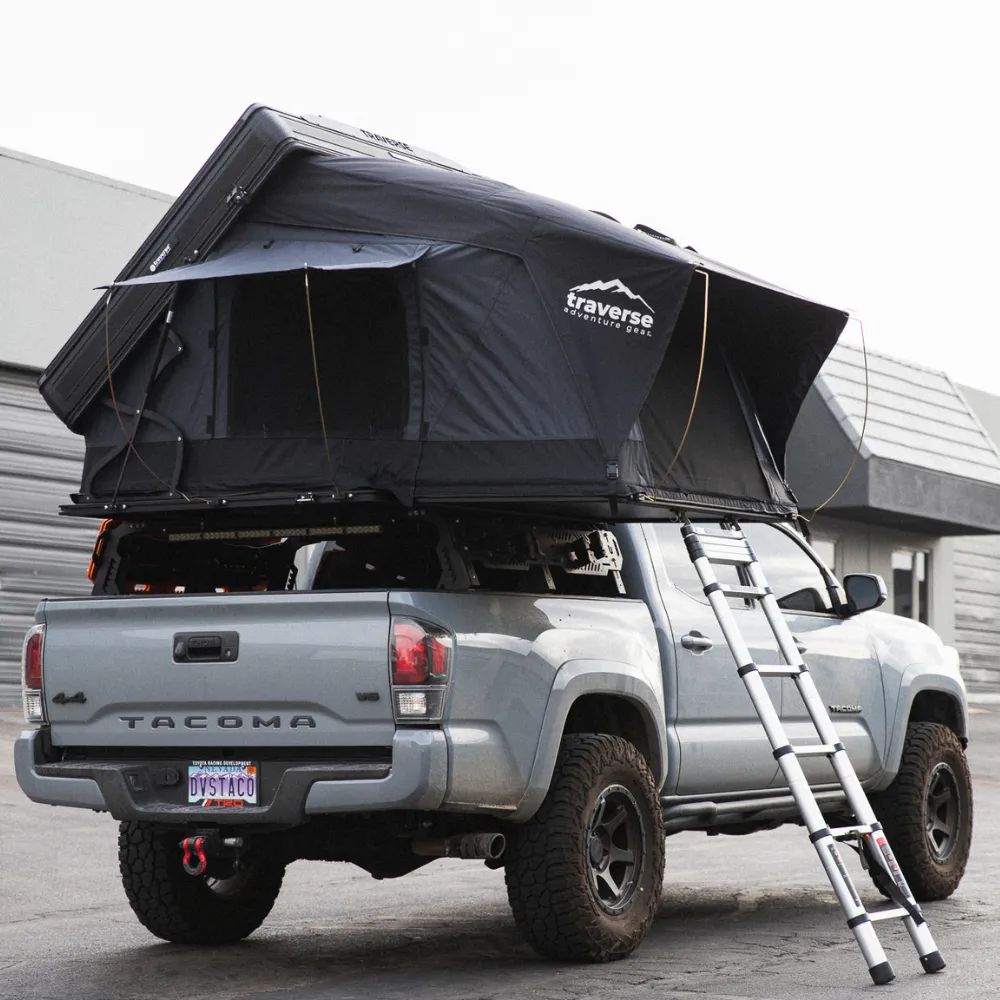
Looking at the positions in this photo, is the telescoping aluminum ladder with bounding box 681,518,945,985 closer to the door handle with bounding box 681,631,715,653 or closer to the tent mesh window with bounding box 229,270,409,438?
the door handle with bounding box 681,631,715,653

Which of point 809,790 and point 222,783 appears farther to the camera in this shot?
point 809,790

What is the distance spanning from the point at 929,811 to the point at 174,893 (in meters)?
4.19

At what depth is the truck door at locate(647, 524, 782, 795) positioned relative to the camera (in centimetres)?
755

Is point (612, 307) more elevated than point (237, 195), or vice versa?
point (237, 195)

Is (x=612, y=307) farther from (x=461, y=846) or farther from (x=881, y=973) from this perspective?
(x=881, y=973)

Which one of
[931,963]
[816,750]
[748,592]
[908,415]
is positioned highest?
[908,415]

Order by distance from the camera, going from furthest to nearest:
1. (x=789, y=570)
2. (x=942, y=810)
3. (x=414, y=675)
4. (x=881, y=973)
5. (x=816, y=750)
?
(x=942, y=810) → (x=789, y=570) → (x=816, y=750) → (x=881, y=973) → (x=414, y=675)

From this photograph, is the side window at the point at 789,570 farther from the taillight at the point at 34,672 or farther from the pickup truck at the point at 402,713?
the taillight at the point at 34,672

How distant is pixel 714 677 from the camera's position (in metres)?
7.73

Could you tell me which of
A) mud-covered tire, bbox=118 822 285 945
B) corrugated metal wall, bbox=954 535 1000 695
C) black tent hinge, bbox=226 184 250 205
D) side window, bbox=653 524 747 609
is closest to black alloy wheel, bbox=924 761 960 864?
side window, bbox=653 524 747 609

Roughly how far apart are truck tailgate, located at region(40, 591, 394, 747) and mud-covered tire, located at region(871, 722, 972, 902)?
3795 mm

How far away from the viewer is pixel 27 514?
16.9 metres

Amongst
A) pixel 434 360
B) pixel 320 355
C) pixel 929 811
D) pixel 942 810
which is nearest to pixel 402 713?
pixel 434 360

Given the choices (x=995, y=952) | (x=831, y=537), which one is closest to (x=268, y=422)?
(x=995, y=952)
